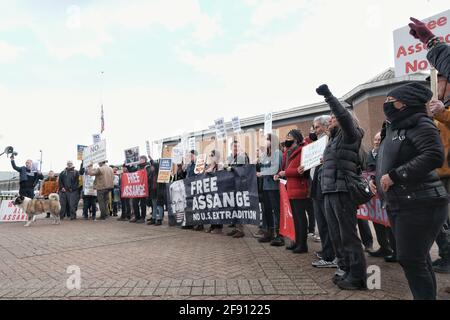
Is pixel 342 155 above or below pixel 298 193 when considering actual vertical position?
above

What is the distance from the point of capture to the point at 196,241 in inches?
268

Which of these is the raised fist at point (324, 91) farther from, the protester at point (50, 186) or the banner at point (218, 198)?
the protester at point (50, 186)

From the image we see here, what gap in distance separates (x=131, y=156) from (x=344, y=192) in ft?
32.4

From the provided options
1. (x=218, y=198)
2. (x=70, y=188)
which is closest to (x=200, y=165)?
(x=218, y=198)

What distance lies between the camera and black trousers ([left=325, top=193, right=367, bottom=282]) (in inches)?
138

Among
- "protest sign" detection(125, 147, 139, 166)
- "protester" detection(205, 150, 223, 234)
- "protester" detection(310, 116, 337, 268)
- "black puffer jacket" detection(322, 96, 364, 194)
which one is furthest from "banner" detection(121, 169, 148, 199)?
"black puffer jacket" detection(322, 96, 364, 194)

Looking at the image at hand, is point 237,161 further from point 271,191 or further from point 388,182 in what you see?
point 388,182

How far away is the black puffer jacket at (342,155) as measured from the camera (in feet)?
11.3

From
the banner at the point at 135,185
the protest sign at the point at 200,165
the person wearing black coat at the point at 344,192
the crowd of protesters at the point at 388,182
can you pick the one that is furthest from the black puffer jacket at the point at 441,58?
the banner at the point at 135,185

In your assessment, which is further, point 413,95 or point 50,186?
point 50,186

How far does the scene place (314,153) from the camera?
4.75 metres

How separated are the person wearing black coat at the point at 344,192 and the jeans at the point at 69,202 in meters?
11.7

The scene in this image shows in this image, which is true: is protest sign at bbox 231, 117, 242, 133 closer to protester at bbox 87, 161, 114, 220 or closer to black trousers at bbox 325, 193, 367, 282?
protester at bbox 87, 161, 114, 220
